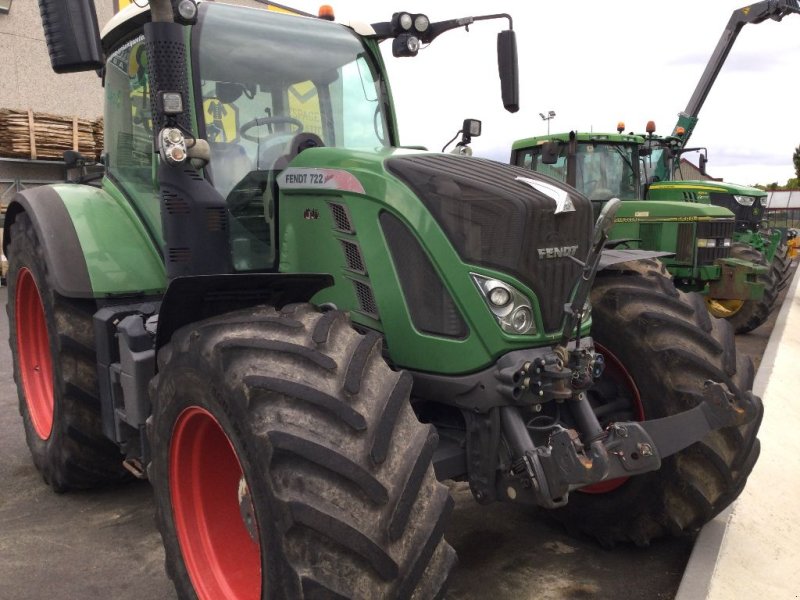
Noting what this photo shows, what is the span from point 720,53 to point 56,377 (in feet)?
42.4

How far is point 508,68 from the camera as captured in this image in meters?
3.83

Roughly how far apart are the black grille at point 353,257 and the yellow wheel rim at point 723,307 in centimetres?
774

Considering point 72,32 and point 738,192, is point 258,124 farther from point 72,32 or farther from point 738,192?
point 738,192

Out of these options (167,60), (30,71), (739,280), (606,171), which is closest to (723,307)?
(739,280)

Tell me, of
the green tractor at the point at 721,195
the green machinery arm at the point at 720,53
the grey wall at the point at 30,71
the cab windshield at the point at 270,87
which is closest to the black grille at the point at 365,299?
the cab windshield at the point at 270,87

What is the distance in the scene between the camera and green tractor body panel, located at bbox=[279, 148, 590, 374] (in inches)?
105

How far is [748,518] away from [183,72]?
3.21 meters

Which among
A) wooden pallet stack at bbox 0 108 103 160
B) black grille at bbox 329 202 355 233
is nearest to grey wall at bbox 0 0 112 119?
wooden pallet stack at bbox 0 108 103 160

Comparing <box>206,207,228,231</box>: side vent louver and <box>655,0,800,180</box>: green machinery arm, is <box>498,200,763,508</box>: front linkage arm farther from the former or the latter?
<box>655,0,800,180</box>: green machinery arm

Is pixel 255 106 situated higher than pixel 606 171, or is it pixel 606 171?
pixel 255 106

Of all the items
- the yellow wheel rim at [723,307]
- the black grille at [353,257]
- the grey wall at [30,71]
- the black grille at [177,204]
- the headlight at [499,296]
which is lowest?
the yellow wheel rim at [723,307]

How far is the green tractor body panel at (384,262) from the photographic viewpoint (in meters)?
2.67

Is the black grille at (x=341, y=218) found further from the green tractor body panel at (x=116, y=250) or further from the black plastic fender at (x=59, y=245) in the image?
the black plastic fender at (x=59, y=245)

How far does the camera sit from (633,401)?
11.3ft
